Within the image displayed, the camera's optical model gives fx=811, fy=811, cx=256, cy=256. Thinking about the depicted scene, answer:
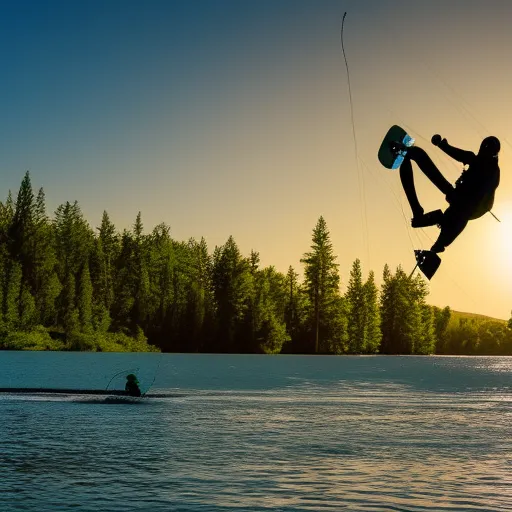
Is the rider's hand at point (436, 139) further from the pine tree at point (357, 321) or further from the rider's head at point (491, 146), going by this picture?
the pine tree at point (357, 321)

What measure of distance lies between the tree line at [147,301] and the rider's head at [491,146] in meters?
153

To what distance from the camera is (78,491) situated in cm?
2380

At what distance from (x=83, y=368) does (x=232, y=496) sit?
89800mm

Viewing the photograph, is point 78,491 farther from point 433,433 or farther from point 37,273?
point 37,273

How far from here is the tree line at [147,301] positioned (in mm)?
164375

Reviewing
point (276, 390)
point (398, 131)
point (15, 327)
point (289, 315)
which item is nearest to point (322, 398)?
point (276, 390)

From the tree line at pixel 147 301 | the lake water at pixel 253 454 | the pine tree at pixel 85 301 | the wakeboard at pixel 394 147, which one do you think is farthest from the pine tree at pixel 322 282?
the wakeboard at pixel 394 147

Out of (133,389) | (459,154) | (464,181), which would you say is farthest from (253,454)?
(133,389)

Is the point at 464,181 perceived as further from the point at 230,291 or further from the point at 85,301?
the point at 230,291

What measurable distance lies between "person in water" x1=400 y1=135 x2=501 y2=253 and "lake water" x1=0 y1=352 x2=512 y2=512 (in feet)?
39.2

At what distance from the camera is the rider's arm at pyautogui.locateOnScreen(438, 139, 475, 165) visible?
12086 millimetres

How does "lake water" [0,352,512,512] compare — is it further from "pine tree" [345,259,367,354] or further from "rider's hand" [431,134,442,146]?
"pine tree" [345,259,367,354]

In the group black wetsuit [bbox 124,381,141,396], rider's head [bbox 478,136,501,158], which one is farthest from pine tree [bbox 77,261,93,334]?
A: rider's head [bbox 478,136,501,158]

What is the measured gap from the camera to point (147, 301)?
7323 inches
